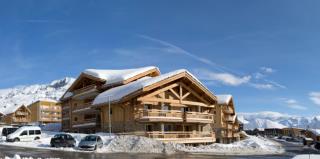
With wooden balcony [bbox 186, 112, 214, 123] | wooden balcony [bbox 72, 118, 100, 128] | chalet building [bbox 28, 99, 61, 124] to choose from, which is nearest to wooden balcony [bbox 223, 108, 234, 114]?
wooden balcony [bbox 186, 112, 214, 123]

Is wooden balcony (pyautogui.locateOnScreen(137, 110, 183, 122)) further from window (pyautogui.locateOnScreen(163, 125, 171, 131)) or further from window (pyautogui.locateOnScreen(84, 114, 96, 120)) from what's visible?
window (pyautogui.locateOnScreen(84, 114, 96, 120))

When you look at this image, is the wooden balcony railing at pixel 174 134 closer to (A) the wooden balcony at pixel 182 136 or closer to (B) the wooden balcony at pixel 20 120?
(A) the wooden balcony at pixel 182 136

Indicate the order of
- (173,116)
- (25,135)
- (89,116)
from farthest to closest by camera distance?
(89,116)
(173,116)
(25,135)

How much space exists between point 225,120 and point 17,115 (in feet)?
242

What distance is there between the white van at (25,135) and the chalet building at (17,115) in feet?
275

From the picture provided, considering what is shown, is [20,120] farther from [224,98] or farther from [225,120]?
[224,98]

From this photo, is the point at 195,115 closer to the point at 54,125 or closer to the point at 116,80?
the point at 116,80

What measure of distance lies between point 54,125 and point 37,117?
209ft

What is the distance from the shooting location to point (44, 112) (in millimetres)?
140875

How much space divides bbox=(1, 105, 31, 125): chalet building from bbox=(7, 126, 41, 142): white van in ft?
275

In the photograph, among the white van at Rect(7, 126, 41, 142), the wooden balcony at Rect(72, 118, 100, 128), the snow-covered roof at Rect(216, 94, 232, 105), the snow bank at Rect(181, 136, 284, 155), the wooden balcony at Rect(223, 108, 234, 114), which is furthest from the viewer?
the wooden balcony at Rect(223, 108, 234, 114)

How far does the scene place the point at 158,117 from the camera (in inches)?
1877

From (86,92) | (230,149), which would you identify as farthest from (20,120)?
(230,149)

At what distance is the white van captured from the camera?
4928 centimetres
